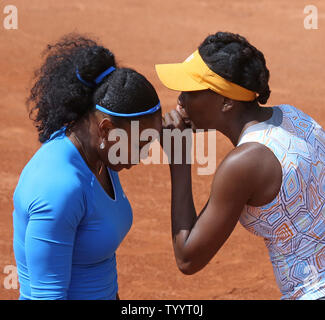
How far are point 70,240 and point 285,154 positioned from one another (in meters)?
0.99

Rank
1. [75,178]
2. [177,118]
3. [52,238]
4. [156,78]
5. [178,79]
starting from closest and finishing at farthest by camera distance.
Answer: [52,238]
[75,178]
[178,79]
[177,118]
[156,78]

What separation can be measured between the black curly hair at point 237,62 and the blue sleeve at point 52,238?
3.02ft

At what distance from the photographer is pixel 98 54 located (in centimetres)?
252

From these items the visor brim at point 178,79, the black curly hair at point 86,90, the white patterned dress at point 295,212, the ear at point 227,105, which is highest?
the black curly hair at point 86,90

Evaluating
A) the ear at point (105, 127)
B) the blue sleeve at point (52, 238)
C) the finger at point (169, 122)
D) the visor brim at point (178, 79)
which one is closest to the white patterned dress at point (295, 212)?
the visor brim at point (178, 79)

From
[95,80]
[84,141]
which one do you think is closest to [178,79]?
[95,80]

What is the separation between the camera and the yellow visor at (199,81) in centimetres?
271

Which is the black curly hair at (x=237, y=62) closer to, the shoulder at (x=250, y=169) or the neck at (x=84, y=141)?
the shoulder at (x=250, y=169)

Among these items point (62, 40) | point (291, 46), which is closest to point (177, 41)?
point (291, 46)

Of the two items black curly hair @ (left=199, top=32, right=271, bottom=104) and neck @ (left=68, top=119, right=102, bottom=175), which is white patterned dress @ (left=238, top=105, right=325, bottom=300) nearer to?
black curly hair @ (left=199, top=32, right=271, bottom=104)

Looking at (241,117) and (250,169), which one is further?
(241,117)

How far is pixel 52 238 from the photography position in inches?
Answer: 87.7

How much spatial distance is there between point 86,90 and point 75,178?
0.40m

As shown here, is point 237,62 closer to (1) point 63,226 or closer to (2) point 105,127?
(2) point 105,127
